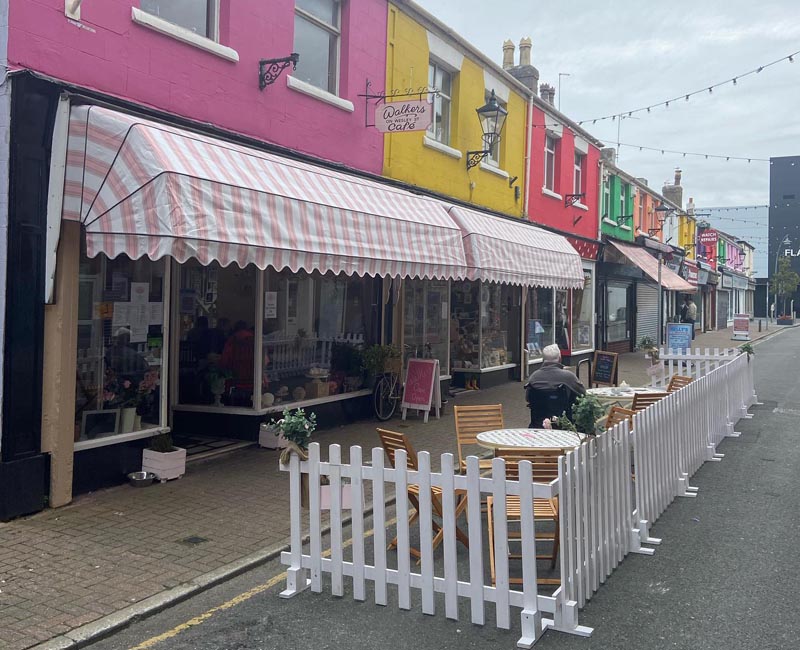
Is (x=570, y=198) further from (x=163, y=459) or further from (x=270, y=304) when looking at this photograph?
(x=163, y=459)

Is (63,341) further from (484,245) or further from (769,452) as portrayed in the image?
(769,452)

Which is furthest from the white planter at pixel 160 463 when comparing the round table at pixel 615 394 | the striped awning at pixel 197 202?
the round table at pixel 615 394

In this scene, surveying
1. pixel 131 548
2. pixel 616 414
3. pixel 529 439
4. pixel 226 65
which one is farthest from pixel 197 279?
pixel 616 414

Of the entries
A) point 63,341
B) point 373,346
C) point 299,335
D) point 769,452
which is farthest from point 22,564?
point 769,452

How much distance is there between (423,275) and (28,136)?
4647mm

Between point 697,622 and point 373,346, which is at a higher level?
point 373,346

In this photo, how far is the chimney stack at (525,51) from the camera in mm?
18031

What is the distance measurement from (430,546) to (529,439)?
2.08m

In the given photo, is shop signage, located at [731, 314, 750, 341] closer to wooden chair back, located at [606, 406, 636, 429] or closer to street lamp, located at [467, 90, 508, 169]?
street lamp, located at [467, 90, 508, 169]

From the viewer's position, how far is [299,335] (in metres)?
9.88

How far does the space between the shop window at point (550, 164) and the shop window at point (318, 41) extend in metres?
8.71

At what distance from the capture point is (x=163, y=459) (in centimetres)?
721

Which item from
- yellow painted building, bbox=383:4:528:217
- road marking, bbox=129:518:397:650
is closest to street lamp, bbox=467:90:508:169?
yellow painted building, bbox=383:4:528:217

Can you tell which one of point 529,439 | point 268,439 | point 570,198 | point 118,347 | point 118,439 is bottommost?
point 268,439
